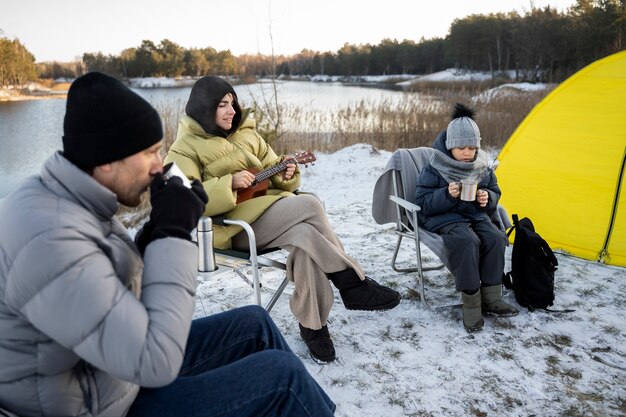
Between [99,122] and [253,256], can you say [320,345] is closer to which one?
[253,256]

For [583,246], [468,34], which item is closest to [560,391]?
[583,246]

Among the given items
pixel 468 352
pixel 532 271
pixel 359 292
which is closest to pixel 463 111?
pixel 532 271

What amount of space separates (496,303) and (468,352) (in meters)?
0.48

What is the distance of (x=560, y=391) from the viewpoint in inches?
92.0

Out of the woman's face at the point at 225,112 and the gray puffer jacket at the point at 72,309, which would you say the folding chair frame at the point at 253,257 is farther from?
the gray puffer jacket at the point at 72,309

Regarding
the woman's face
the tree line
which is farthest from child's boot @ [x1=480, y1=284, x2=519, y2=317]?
the tree line

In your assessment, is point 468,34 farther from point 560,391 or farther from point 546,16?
point 560,391

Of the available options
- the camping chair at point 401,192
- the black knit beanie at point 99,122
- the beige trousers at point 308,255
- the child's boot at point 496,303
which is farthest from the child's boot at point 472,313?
the black knit beanie at point 99,122

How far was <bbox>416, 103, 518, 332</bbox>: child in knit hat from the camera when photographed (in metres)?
2.88

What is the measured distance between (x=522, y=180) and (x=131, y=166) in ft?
12.2

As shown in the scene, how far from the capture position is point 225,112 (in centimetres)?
291

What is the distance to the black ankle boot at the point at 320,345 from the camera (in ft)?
8.46

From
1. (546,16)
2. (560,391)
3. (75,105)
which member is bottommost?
(560,391)

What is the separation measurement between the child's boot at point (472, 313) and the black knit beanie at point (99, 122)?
7.26 feet
